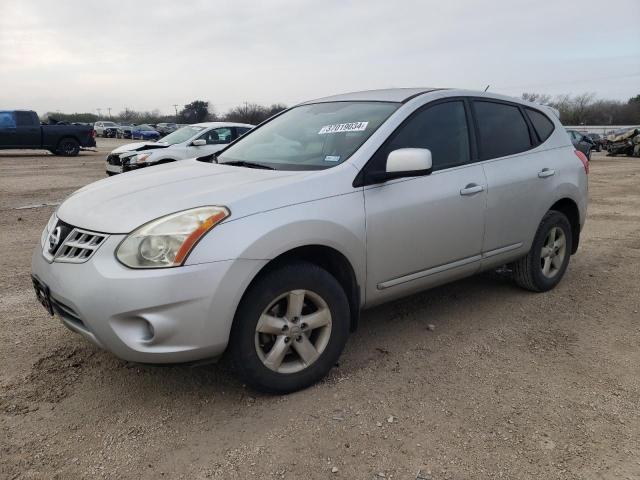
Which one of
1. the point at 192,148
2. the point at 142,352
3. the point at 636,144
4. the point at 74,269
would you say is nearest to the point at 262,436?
the point at 142,352

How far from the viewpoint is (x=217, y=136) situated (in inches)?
447

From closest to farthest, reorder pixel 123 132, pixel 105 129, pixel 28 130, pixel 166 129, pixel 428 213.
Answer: pixel 428 213, pixel 28 130, pixel 123 132, pixel 166 129, pixel 105 129

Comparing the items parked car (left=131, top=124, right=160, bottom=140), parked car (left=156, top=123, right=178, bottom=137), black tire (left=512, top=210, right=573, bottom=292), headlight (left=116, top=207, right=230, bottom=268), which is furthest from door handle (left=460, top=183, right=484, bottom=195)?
parked car (left=156, top=123, right=178, bottom=137)

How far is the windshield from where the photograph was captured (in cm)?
332

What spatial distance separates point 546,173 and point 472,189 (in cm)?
104

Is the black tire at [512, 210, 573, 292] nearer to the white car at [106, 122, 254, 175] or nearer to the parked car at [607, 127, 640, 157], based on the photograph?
the white car at [106, 122, 254, 175]

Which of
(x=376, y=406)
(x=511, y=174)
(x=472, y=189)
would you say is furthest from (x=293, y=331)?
(x=511, y=174)

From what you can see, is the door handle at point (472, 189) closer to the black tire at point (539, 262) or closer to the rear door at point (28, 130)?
the black tire at point (539, 262)

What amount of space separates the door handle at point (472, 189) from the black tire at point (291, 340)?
1.24m

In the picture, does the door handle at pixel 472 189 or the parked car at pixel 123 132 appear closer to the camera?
the door handle at pixel 472 189

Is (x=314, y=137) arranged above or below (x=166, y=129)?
below

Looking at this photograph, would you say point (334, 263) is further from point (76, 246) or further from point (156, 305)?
point (76, 246)

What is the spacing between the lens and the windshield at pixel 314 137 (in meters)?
3.32

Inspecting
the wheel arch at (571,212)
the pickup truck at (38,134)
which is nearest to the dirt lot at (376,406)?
the wheel arch at (571,212)
